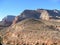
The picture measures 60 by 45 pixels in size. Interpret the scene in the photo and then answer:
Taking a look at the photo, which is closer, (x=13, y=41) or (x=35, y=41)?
(x=35, y=41)

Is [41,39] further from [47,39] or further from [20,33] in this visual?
[20,33]

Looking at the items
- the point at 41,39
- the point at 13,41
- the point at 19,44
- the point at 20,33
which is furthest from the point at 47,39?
the point at 20,33

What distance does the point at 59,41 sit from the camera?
8756cm

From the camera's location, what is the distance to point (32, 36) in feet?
360

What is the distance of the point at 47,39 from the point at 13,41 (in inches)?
848

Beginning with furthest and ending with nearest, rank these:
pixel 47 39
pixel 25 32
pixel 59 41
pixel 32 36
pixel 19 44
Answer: pixel 25 32 < pixel 32 36 < pixel 19 44 < pixel 47 39 < pixel 59 41

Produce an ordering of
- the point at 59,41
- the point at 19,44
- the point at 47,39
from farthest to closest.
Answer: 1. the point at 19,44
2. the point at 47,39
3. the point at 59,41

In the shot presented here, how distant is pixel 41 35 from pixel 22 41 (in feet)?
31.0

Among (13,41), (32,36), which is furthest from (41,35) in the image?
(13,41)

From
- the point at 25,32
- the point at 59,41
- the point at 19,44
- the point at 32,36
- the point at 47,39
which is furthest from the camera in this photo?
the point at 25,32

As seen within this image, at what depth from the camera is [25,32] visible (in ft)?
391

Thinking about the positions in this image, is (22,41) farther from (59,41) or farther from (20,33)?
(59,41)

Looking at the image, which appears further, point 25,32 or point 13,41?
point 25,32

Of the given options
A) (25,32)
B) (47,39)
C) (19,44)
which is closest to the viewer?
(47,39)
